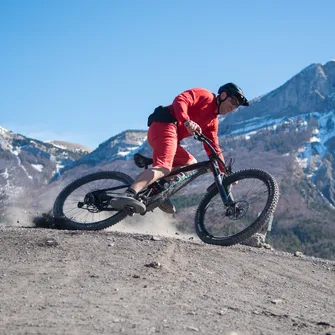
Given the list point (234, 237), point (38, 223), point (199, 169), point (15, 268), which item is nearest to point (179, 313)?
point (15, 268)

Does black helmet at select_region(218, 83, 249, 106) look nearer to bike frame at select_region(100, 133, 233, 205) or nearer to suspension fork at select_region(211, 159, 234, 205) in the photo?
bike frame at select_region(100, 133, 233, 205)

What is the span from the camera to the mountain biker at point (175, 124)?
8.34m

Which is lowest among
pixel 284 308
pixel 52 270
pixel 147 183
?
pixel 284 308

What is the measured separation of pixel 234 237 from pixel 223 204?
1.90ft

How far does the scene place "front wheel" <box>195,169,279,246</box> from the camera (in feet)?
27.4

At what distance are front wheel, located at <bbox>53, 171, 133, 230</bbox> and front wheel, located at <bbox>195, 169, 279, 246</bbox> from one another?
1.45 meters

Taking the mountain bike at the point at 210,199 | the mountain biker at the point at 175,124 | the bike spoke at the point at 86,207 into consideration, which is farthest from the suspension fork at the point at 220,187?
the bike spoke at the point at 86,207

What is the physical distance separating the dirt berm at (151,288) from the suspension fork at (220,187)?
82cm

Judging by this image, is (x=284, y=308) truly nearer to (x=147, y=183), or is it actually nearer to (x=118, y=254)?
(x=118, y=254)

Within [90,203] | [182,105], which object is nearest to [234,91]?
[182,105]

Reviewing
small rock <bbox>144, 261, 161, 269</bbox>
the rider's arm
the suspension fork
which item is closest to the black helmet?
the rider's arm

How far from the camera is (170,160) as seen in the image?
8.59 metres

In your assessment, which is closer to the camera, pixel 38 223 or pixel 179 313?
pixel 179 313

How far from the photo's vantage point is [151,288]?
5863mm
